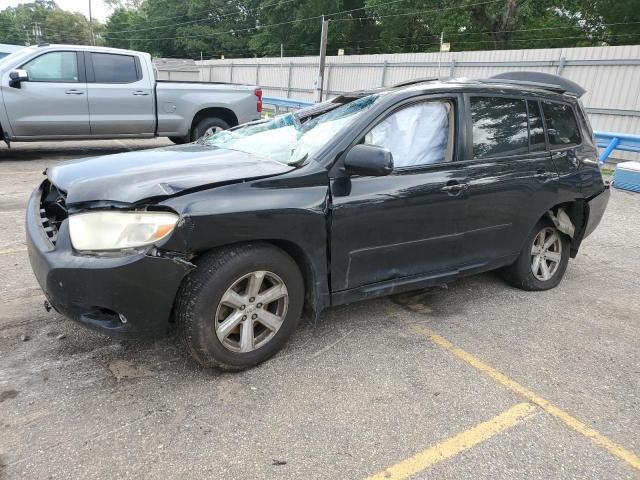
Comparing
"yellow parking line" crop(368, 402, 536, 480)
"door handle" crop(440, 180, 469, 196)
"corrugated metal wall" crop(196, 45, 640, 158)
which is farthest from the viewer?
"corrugated metal wall" crop(196, 45, 640, 158)

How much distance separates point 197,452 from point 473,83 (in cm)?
312

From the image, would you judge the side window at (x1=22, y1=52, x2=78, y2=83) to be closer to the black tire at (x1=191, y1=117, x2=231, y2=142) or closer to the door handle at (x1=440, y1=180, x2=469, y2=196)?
the black tire at (x1=191, y1=117, x2=231, y2=142)

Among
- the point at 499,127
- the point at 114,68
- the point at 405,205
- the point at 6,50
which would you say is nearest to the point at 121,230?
the point at 405,205

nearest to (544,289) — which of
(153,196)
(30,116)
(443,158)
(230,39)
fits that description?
(443,158)

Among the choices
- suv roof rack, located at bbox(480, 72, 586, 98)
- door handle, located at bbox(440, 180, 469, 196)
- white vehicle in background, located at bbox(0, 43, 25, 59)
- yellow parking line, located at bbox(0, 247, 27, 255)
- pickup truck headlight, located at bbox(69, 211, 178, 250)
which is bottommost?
yellow parking line, located at bbox(0, 247, 27, 255)

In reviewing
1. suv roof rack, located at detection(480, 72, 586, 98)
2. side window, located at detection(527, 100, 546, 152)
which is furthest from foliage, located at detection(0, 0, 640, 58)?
side window, located at detection(527, 100, 546, 152)

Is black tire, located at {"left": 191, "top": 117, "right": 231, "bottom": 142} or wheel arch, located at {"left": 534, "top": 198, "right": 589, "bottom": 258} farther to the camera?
black tire, located at {"left": 191, "top": 117, "right": 231, "bottom": 142}

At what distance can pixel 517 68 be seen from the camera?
580 inches

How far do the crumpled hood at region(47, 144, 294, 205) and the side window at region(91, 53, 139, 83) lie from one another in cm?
615

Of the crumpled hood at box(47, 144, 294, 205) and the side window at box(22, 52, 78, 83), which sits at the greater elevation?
the side window at box(22, 52, 78, 83)

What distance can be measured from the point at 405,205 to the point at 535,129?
5.26 feet

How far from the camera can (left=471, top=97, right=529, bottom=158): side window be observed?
3.75m

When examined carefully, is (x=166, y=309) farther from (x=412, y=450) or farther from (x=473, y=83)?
(x=473, y=83)

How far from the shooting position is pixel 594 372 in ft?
10.6
